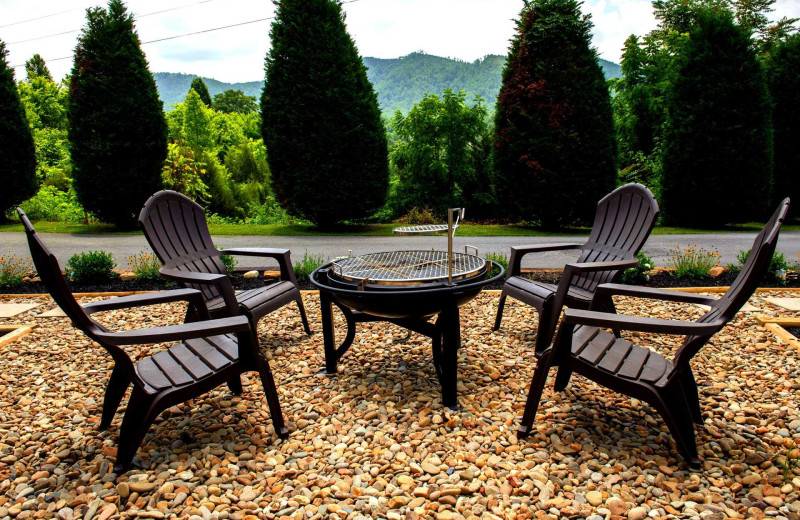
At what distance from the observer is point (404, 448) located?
1.95 m

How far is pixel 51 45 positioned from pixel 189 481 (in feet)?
70.1

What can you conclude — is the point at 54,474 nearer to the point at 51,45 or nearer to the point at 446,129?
the point at 446,129

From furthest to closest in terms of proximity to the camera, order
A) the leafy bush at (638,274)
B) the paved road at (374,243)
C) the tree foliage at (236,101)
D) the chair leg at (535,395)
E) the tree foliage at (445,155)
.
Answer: the tree foliage at (236,101) → the tree foliage at (445,155) → the paved road at (374,243) → the leafy bush at (638,274) → the chair leg at (535,395)

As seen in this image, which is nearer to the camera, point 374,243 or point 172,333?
point 172,333

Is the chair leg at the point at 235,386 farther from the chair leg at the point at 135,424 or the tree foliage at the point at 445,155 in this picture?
the tree foliage at the point at 445,155

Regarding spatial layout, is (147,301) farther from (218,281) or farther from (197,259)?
(197,259)

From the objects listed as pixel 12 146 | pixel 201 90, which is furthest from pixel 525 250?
pixel 201 90

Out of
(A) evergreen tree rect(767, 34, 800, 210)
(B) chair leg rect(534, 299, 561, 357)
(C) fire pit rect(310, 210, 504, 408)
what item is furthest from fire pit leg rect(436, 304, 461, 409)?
(A) evergreen tree rect(767, 34, 800, 210)

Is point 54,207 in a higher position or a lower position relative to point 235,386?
higher

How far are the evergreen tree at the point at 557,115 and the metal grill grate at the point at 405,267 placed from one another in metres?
5.99

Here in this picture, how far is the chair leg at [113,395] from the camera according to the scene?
2.06m

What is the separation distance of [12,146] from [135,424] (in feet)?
34.1

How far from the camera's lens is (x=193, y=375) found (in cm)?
193

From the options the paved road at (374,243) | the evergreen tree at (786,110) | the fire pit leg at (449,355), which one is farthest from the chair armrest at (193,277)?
the evergreen tree at (786,110)
